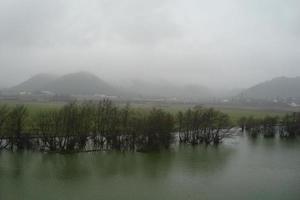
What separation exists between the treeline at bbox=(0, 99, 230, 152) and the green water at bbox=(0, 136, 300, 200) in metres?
2.69

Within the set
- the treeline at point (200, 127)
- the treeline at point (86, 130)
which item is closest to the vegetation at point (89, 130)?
the treeline at point (86, 130)

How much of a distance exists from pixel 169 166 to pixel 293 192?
11.9 meters

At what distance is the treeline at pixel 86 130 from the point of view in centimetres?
4112

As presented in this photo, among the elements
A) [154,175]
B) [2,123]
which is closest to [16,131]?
[2,123]

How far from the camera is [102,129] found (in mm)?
44969

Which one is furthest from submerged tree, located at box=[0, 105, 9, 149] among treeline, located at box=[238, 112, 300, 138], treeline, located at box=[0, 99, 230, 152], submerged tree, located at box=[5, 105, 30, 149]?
treeline, located at box=[238, 112, 300, 138]

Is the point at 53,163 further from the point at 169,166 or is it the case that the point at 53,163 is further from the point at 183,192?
the point at 183,192

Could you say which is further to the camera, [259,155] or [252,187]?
[259,155]

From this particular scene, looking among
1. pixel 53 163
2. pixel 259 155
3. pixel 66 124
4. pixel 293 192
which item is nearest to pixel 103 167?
pixel 53 163

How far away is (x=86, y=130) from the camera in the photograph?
4291 centimetres

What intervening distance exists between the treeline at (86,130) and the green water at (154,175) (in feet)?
8.83

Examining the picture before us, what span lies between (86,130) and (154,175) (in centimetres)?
1482

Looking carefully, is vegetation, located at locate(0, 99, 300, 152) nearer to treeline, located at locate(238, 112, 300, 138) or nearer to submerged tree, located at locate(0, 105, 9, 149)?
submerged tree, located at locate(0, 105, 9, 149)

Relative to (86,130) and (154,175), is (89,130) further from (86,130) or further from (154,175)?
(154,175)
